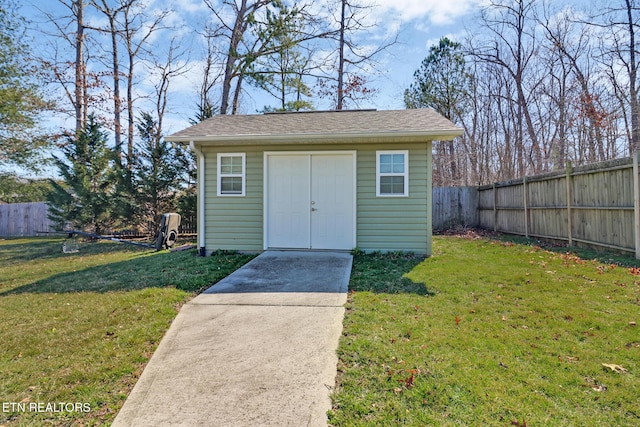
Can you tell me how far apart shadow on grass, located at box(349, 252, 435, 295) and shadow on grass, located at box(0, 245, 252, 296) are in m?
2.28

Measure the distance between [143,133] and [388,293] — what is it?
477 inches

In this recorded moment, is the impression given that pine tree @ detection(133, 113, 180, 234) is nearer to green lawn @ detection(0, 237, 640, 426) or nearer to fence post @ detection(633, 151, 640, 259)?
green lawn @ detection(0, 237, 640, 426)

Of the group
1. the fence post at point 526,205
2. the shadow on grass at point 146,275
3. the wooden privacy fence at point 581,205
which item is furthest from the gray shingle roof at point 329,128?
the fence post at point 526,205

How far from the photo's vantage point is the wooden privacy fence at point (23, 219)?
51.9 ft

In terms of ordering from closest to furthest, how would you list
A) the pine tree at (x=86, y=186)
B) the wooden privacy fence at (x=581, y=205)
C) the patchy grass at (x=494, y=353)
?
the patchy grass at (x=494, y=353) → the wooden privacy fence at (x=581, y=205) → the pine tree at (x=86, y=186)

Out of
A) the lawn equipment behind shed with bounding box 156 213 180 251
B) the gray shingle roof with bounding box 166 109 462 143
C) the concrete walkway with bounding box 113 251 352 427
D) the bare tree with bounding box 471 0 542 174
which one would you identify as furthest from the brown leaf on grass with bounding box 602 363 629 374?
the bare tree with bounding box 471 0 542 174

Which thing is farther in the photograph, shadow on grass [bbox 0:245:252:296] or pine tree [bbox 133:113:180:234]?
pine tree [bbox 133:113:180:234]

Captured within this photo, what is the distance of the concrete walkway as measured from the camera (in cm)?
222

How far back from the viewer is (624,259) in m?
5.86

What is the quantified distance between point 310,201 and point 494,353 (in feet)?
16.6

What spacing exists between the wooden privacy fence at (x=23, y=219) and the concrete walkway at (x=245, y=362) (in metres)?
16.2

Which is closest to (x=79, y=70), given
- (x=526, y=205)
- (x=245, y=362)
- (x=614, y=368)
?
(x=245, y=362)

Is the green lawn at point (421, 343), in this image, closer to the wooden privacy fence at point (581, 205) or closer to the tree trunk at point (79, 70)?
the wooden privacy fence at point (581, 205)

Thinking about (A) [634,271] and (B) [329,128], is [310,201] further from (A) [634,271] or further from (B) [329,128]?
(A) [634,271]
